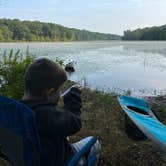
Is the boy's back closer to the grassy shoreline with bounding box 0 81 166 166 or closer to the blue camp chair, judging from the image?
the blue camp chair

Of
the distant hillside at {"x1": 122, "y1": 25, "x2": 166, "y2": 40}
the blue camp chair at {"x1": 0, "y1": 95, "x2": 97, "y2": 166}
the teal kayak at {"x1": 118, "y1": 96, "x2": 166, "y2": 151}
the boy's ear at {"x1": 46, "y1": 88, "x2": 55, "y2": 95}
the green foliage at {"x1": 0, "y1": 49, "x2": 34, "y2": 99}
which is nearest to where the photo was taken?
the blue camp chair at {"x1": 0, "y1": 95, "x2": 97, "y2": 166}

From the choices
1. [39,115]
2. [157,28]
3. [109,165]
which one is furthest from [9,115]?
[157,28]

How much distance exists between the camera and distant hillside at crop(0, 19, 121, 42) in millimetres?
46375

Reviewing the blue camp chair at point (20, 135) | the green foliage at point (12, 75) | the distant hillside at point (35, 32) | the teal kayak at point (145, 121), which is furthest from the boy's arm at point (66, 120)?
the distant hillside at point (35, 32)

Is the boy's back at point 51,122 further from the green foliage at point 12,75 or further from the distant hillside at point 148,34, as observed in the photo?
the distant hillside at point 148,34

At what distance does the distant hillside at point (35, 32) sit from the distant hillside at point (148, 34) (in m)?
12.6

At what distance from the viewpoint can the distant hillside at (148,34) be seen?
66.1 m

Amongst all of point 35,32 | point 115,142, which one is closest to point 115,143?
point 115,142

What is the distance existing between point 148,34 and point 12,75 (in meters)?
68.6

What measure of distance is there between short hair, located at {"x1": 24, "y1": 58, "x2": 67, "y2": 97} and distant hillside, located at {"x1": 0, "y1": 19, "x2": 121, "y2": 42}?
31.3 m

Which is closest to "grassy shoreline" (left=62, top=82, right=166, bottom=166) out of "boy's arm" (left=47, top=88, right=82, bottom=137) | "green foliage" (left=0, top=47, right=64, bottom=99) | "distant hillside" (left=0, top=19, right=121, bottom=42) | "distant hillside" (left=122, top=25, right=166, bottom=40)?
"green foliage" (left=0, top=47, right=64, bottom=99)

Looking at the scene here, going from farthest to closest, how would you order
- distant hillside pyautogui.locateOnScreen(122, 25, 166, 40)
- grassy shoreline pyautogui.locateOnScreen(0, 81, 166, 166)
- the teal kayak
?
distant hillside pyautogui.locateOnScreen(122, 25, 166, 40)
grassy shoreline pyautogui.locateOnScreen(0, 81, 166, 166)
the teal kayak

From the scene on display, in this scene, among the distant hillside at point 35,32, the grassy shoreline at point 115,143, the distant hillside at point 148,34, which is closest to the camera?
the grassy shoreline at point 115,143

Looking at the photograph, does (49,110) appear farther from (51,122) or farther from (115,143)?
(115,143)
